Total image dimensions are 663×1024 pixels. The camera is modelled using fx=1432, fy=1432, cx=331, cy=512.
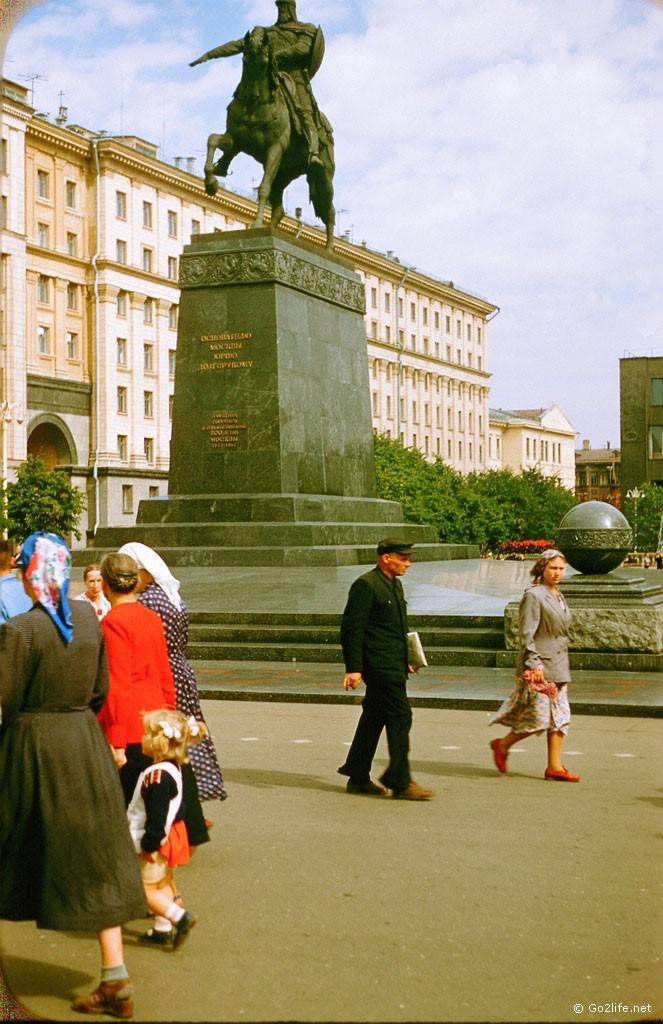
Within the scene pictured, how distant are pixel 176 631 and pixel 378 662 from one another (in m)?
2.05

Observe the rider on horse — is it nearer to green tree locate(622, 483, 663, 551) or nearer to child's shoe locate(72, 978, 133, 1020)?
child's shoe locate(72, 978, 133, 1020)

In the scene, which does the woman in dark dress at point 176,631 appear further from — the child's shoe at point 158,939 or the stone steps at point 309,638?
the stone steps at point 309,638

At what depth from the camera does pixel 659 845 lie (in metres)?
6.82

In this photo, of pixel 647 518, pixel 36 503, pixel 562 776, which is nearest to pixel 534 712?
pixel 562 776

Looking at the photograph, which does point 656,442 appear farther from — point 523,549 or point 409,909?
point 409,909

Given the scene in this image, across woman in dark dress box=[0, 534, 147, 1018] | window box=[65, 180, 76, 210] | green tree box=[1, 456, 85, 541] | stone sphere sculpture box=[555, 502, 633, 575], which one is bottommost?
woman in dark dress box=[0, 534, 147, 1018]

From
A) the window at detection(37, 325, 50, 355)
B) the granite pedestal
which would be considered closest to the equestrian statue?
the granite pedestal

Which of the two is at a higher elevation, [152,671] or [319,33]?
[319,33]

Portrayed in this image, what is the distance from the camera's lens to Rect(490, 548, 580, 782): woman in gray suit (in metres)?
8.92

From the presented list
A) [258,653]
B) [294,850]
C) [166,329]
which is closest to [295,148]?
[258,653]

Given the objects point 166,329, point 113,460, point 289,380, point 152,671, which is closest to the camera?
point 152,671

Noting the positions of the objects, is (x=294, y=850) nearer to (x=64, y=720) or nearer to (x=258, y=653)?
(x=64, y=720)

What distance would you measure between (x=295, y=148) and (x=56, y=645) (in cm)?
1873

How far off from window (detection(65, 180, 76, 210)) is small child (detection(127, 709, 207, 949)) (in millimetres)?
67693
